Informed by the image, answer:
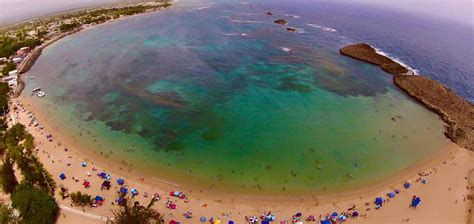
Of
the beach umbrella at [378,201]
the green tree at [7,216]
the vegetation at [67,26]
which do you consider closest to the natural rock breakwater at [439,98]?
the beach umbrella at [378,201]

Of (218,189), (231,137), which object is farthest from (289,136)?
(218,189)

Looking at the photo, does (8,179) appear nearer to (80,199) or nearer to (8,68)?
(80,199)

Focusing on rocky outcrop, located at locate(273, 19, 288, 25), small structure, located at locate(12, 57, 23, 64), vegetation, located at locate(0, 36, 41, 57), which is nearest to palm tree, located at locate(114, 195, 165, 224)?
small structure, located at locate(12, 57, 23, 64)

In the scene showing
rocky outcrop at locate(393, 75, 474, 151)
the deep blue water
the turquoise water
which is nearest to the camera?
the turquoise water

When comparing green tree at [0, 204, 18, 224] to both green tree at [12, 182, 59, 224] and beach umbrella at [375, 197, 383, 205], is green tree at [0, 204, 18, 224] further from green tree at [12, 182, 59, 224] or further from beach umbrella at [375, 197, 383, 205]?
beach umbrella at [375, 197, 383, 205]

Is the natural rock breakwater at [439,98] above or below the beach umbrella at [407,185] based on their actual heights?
above

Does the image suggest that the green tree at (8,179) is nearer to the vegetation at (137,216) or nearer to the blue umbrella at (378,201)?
the vegetation at (137,216)

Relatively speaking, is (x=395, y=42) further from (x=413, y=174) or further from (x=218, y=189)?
(x=218, y=189)
